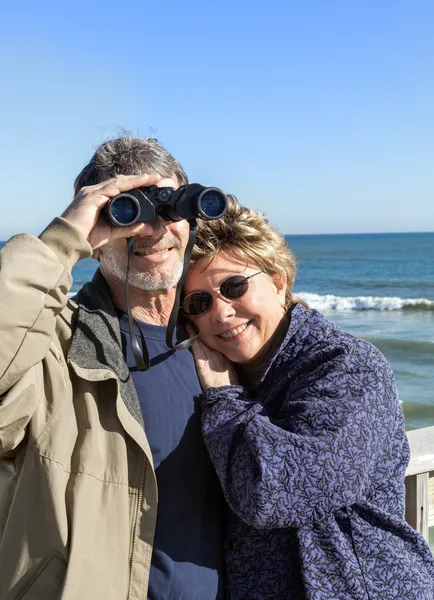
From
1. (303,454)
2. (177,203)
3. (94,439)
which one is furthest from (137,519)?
(177,203)

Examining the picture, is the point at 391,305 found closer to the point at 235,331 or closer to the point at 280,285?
the point at 280,285

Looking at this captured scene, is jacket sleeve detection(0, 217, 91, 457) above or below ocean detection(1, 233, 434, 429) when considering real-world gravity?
above

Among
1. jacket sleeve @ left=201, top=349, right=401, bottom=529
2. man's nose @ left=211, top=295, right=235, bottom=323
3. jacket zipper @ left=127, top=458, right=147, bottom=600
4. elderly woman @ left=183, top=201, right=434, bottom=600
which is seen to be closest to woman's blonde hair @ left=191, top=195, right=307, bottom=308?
elderly woman @ left=183, top=201, right=434, bottom=600

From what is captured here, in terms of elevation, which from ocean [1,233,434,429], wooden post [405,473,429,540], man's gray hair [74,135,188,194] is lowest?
ocean [1,233,434,429]

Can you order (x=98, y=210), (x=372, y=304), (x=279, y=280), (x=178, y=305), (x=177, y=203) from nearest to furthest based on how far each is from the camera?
1. (x=98, y=210)
2. (x=177, y=203)
3. (x=178, y=305)
4. (x=279, y=280)
5. (x=372, y=304)

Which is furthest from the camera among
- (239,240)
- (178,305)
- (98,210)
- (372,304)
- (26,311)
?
(372,304)

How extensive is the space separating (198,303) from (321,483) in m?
0.80

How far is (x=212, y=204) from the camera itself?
2.24 metres

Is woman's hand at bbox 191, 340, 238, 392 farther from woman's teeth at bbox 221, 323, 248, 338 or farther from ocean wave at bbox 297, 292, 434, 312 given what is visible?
ocean wave at bbox 297, 292, 434, 312

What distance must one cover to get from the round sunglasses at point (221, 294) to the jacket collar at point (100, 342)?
0.28m

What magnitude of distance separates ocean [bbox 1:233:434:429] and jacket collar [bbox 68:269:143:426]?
931 mm

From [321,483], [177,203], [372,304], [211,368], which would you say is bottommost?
A: [372,304]

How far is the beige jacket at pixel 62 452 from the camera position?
1.75m

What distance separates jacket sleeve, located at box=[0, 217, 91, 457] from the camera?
1700 mm
